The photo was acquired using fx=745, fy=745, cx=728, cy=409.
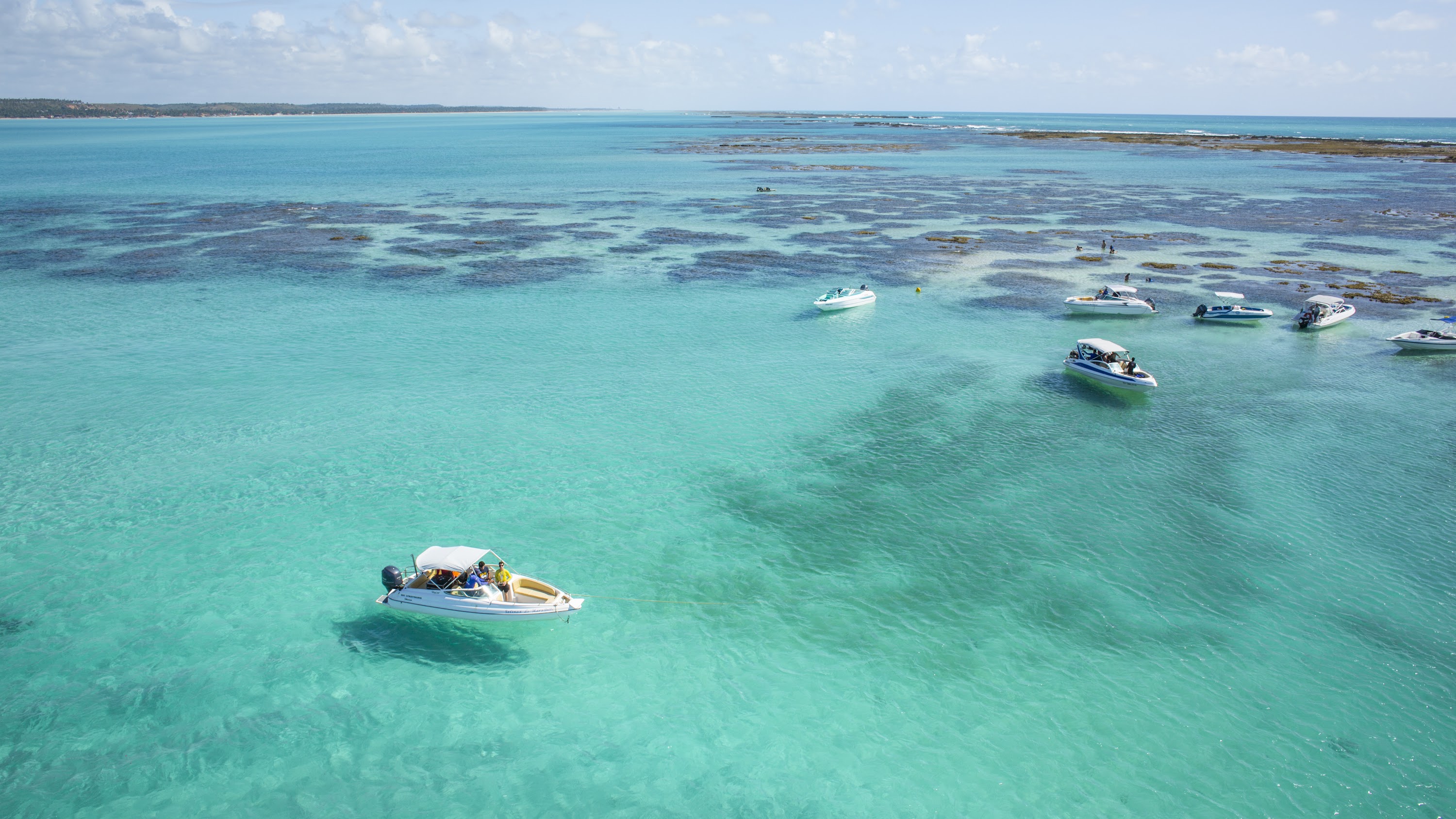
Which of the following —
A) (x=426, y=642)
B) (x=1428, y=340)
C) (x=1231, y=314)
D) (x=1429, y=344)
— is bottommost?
(x=426, y=642)

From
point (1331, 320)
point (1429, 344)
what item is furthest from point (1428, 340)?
point (1331, 320)

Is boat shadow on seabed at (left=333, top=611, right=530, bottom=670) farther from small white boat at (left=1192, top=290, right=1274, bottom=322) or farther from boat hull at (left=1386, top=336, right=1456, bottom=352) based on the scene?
boat hull at (left=1386, top=336, right=1456, bottom=352)

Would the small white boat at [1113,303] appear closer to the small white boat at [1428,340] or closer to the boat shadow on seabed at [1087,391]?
the boat shadow on seabed at [1087,391]

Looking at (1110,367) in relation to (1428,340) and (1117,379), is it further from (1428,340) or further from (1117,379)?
(1428,340)

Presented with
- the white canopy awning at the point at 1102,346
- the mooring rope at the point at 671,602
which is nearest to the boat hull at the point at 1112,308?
the white canopy awning at the point at 1102,346

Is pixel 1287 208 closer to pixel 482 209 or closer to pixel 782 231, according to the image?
pixel 782 231

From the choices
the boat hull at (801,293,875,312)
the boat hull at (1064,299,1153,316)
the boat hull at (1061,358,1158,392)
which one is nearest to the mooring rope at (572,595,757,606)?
the boat hull at (1061,358,1158,392)
